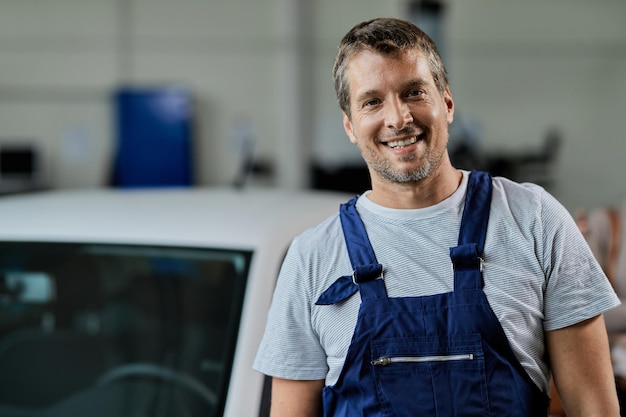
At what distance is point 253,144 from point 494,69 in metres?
3.22

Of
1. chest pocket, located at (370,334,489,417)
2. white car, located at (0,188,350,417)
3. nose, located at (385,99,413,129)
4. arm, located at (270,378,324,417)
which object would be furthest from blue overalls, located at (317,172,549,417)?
white car, located at (0,188,350,417)

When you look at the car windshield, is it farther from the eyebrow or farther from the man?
the eyebrow

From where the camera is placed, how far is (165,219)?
2.22 metres

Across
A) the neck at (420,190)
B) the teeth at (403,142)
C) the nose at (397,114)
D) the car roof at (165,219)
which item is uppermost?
the nose at (397,114)

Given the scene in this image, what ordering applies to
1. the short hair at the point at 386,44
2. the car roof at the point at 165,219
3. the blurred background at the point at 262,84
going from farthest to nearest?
the blurred background at the point at 262,84 < the car roof at the point at 165,219 < the short hair at the point at 386,44

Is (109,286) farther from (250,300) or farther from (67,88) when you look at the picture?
(67,88)

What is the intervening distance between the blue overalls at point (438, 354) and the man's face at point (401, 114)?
16cm

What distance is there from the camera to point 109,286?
2.35 metres

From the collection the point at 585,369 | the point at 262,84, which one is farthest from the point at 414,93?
the point at 262,84

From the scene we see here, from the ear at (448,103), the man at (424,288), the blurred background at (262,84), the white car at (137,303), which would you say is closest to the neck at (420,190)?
the man at (424,288)

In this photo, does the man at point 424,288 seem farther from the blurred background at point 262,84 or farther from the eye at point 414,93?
the blurred background at point 262,84

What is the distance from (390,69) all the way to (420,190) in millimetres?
228

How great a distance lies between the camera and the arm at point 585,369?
135 centimetres

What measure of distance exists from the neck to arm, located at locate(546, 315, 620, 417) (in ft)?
1.04
